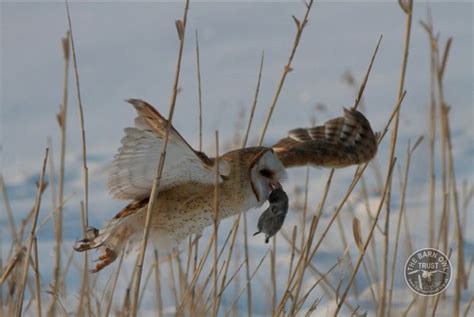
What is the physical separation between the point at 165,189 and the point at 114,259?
0.24 metres

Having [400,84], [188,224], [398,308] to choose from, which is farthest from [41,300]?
[400,84]

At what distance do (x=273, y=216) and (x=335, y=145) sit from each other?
1.64ft

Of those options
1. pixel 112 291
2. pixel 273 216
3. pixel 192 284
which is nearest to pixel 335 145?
pixel 273 216

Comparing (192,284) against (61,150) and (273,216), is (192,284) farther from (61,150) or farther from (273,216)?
(61,150)

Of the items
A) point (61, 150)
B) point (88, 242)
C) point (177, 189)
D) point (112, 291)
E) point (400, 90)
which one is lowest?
point (112, 291)

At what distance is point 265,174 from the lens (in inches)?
94.6

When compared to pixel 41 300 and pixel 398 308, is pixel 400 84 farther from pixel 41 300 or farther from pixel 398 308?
pixel 41 300

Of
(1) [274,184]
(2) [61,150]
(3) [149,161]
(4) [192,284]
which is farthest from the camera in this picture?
(2) [61,150]

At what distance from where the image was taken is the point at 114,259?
237 cm

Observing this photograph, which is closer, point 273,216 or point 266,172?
point 273,216

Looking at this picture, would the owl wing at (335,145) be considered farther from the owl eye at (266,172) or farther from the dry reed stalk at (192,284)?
the dry reed stalk at (192,284)

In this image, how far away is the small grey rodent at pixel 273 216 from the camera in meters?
2.27

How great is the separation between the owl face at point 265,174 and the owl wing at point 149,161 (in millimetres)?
84

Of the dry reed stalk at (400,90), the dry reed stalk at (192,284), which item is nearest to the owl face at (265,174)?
the dry reed stalk at (192,284)
